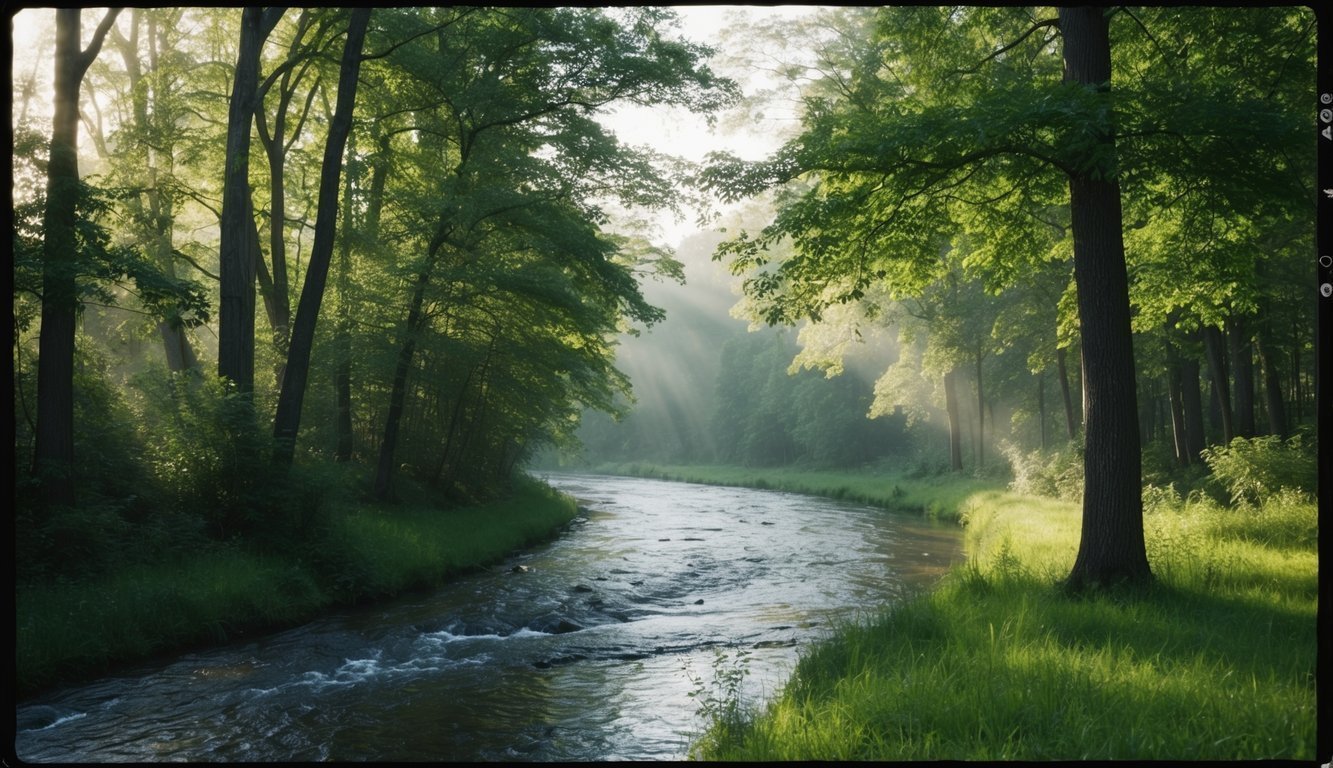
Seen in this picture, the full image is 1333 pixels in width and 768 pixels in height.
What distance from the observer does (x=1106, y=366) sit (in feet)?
27.6

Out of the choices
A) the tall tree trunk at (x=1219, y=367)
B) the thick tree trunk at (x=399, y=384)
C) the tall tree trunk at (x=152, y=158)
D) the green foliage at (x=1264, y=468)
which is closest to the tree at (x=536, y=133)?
the thick tree trunk at (x=399, y=384)

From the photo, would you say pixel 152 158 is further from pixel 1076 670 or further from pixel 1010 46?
pixel 1076 670

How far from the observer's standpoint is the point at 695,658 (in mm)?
9492

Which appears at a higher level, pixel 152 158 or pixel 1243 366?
pixel 152 158

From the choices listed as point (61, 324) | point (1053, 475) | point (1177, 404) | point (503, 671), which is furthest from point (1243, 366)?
point (61, 324)

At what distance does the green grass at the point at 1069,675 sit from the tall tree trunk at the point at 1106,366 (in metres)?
0.48

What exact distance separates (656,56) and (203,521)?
11.6 m

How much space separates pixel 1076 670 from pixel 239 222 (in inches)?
541

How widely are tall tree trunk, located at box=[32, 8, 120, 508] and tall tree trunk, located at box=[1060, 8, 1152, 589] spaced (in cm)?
1083

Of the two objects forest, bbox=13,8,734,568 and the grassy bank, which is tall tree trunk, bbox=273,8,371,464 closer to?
forest, bbox=13,8,734,568

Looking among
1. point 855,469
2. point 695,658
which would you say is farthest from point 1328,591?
point 855,469

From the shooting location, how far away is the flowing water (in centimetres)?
678

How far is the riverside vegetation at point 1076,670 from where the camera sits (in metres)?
4.67

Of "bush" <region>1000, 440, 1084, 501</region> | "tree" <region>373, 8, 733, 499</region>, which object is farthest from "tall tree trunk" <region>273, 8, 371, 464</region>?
"bush" <region>1000, 440, 1084, 501</region>
